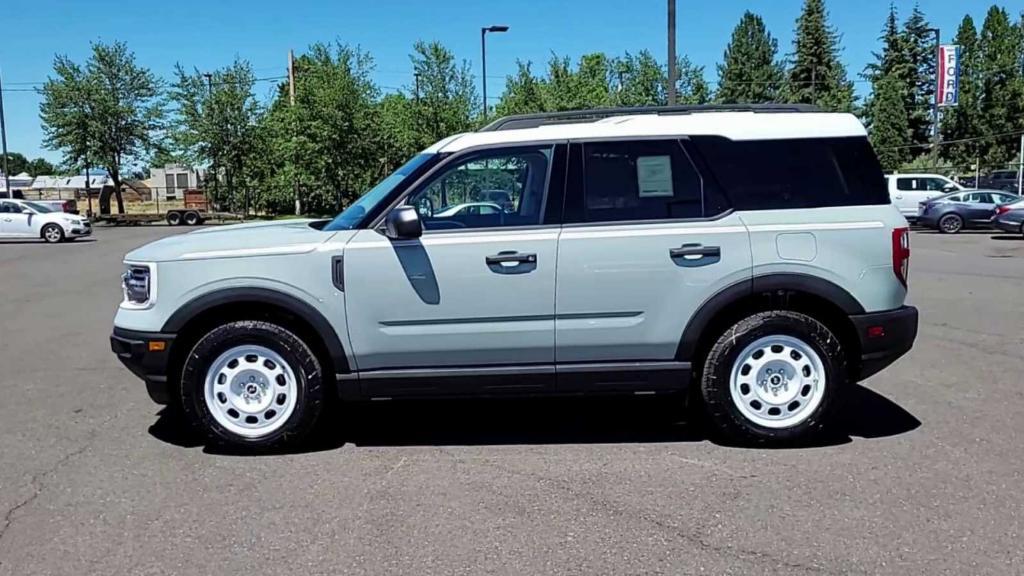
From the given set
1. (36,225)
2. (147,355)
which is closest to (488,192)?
(147,355)

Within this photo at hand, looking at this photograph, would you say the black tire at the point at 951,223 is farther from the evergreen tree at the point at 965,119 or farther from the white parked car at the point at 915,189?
the evergreen tree at the point at 965,119

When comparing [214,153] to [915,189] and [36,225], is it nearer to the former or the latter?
[36,225]

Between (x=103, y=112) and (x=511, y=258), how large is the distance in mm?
42981

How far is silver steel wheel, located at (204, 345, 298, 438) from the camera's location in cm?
504

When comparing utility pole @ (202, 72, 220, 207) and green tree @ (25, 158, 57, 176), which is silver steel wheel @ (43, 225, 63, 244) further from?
green tree @ (25, 158, 57, 176)

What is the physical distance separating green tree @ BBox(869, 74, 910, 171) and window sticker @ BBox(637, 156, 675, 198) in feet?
171

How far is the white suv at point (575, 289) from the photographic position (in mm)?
4914

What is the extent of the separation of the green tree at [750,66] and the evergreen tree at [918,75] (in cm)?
1012

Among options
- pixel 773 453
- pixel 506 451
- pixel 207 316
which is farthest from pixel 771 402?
pixel 207 316

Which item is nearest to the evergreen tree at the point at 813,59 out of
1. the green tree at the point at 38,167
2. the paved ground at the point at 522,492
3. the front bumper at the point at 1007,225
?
the front bumper at the point at 1007,225

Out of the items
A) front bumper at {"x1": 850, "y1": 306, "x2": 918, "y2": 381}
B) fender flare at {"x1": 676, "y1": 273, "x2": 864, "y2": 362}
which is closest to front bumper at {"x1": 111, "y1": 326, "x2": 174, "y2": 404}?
fender flare at {"x1": 676, "y1": 273, "x2": 864, "y2": 362}

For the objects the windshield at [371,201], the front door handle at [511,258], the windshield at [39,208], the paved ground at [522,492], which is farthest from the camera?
the windshield at [39,208]

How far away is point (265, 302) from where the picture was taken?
16.2 feet

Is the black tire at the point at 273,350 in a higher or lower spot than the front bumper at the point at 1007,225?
lower
